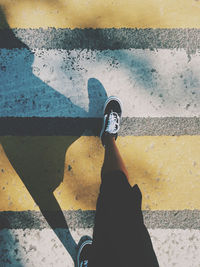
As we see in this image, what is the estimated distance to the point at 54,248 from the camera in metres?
2.22

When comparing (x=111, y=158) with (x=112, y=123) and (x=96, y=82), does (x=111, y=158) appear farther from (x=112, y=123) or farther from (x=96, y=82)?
(x=96, y=82)

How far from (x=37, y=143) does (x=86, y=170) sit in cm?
55

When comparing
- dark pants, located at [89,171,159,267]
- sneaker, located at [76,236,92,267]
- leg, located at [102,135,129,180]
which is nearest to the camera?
dark pants, located at [89,171,159,267]

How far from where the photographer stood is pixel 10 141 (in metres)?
2.24

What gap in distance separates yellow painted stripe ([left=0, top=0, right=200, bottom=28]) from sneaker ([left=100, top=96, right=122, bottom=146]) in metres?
0.75

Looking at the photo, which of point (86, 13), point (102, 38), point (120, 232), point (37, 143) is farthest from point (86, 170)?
point (86, 13)

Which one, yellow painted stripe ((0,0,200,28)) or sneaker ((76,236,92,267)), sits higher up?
yellow painted stripe ((0,0,200,28))

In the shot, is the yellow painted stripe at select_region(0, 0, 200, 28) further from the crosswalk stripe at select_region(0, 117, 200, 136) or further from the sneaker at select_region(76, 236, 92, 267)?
the sneaker at select_region(76, 236, 92, 267)

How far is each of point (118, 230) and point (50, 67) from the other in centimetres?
159

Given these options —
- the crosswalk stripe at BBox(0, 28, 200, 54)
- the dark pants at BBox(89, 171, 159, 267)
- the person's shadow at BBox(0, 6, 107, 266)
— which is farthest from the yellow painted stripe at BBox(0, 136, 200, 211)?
the crosswalk stripe at BBox(0, 28, 200, 54)

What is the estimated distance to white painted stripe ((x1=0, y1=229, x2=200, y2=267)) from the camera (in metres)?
2.22

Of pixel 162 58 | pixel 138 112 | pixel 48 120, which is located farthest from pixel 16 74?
pixel 162 58

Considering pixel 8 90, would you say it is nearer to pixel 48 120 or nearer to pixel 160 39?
pixel 48 120

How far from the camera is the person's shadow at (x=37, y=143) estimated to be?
2230 millimetres
